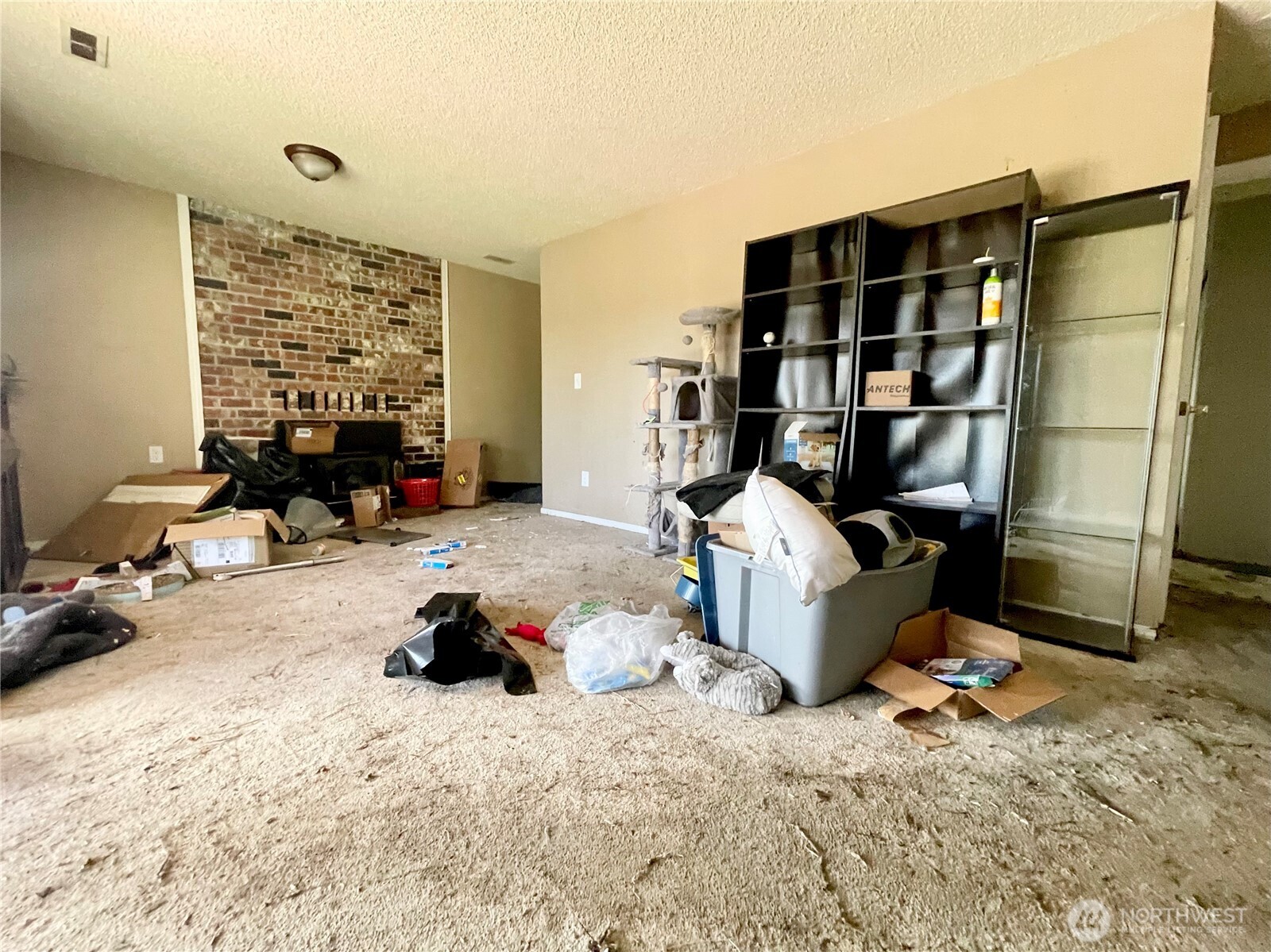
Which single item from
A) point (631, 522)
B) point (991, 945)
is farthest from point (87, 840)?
point (631, 522)

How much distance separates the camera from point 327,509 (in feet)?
12.4

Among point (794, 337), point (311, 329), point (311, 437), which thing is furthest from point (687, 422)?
point (311, 329)

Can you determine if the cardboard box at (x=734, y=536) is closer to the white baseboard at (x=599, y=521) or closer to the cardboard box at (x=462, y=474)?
the white baseboard at (x=599, y=521)

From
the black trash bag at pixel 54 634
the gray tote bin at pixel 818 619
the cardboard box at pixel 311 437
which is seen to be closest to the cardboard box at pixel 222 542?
the black trash bag at pixel 54 634

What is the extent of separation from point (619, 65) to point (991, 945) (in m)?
2.95

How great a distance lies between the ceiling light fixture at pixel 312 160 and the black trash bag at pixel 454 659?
2897mm

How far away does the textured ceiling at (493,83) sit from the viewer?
1960mm

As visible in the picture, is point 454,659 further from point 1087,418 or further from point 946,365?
point 1087,418

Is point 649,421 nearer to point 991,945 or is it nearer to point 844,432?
point 844,432

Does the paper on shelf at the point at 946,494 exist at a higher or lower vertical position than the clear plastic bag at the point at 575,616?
higher

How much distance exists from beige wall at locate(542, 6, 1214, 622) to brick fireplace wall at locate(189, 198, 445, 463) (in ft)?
4.28

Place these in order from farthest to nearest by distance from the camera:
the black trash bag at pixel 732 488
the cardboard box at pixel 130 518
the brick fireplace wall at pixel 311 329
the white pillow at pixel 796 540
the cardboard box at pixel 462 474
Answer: the cardboard box at pixel 462 474, the brick fireplace wall at pixel 311 329, the cardboard box at pixel 130 518, the black trash bag at pixel 732 488, the white pillow at pixel 796 540

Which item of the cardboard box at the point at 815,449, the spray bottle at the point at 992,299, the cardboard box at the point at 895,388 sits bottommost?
the cardboard box at the point at 815,449

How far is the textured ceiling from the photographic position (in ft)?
6.43
